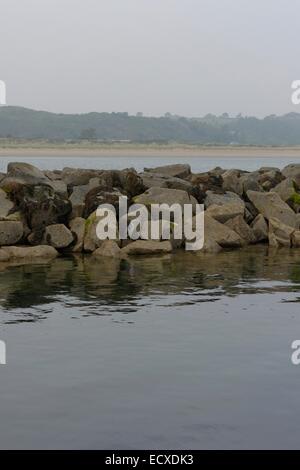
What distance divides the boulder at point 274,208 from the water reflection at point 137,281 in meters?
2.98

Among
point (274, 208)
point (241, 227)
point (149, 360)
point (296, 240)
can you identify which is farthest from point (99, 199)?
point (149, 360)

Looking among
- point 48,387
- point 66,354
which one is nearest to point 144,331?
point 66,354

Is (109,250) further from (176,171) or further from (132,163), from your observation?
(132,163)

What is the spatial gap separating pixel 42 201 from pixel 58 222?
87 cm

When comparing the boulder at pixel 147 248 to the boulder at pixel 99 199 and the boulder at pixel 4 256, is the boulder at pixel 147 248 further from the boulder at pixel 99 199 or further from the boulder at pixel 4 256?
the boulder at pixel 4 256

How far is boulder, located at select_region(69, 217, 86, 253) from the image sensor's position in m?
27.3

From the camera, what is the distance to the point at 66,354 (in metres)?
14.0

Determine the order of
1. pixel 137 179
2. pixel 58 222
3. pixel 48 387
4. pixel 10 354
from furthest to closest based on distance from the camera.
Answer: pixel 137 179 → pixel 58 222 → pixel 10 354 → pixel 48 387

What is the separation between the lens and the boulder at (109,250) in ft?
85.7

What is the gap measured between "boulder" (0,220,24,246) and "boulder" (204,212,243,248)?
236 inches

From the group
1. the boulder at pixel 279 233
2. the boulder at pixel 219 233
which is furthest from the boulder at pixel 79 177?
the boulder at pixel 279 233

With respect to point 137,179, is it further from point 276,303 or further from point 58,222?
point 276,303

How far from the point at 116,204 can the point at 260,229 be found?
516 cm

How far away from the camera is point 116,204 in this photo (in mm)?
28875
